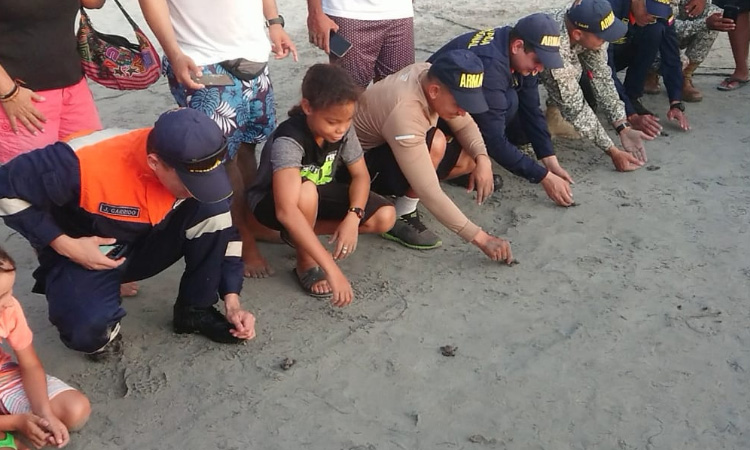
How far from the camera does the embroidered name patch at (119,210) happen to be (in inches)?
90.2

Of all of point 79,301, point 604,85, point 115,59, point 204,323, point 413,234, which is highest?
point 115,59

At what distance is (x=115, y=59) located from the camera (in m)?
2.70

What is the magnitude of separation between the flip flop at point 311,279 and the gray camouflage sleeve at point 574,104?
1572mm

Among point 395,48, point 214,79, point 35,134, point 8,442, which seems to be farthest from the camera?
point 395,48

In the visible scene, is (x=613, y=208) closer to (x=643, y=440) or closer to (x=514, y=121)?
(x=514, y=121)

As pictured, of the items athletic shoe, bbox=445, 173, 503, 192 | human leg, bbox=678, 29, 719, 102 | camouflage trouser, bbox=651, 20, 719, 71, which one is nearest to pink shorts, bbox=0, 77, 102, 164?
athletic shoe, bbox=445, 173, 503, 192

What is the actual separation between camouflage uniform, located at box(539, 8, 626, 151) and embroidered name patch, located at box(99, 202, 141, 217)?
2159 millimetres

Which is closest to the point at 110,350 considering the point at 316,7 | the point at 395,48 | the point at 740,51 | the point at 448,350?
the point at 448,350

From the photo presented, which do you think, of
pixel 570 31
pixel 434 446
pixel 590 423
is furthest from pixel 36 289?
pixel 570 31

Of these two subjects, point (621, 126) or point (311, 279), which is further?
point (621, 126)

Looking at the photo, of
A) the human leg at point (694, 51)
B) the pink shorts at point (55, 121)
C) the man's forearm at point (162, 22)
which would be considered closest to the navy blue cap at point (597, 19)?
the human leg at point (694, 51)

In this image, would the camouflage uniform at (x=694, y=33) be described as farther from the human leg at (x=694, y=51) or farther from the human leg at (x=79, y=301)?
the human leg at (x=79, y=301)

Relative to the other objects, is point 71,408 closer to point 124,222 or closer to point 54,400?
point 54,400

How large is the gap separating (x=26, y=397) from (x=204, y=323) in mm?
609
